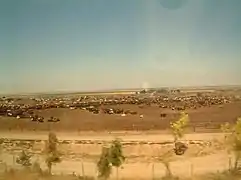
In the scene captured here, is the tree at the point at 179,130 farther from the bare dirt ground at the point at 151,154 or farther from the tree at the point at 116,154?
the tree at the point at 116,154

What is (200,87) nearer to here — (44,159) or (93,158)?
(93,158)

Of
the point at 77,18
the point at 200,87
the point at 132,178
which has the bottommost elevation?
the point at 132,178

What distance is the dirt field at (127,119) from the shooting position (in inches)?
87.7

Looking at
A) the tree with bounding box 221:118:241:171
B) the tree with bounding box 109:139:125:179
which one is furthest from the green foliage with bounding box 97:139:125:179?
the tree with bounding box 221:118:241:171

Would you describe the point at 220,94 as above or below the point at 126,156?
above

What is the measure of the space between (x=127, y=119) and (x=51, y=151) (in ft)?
1.40

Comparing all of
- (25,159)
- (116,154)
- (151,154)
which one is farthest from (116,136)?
(25,159)

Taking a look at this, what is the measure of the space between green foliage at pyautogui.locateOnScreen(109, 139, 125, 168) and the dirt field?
8 cm

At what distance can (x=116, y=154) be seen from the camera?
87.4 inches

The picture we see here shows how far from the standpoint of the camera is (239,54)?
7.33 ft

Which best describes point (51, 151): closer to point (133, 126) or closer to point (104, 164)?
point (104, 164)

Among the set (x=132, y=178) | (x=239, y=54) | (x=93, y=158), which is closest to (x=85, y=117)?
(x=93, y=158)

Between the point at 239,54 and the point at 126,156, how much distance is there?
76 centimetres

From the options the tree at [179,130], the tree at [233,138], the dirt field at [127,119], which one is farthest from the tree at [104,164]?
the tree at [233,138]
